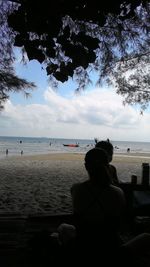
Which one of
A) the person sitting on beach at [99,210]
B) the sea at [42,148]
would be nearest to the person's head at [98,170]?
the person sitting on beach at [99,210]

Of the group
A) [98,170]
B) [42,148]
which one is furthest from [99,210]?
[42,148]

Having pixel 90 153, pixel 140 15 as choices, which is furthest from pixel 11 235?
pixel 140 15

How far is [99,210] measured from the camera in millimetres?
2914

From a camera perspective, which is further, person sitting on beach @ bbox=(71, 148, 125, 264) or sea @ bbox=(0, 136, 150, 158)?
sea @ bbox=(0, 136, 150, 158)

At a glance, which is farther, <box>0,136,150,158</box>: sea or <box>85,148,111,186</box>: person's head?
<box>0,136,150,158</box>: sea

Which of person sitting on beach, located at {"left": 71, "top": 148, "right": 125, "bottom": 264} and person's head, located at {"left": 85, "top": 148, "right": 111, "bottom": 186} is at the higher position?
person's head, located at {"left": 85, "top": 148, "right": 111, "bottom": 186}

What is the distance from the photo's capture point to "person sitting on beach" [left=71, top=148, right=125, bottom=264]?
290 cm

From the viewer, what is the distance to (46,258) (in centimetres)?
374

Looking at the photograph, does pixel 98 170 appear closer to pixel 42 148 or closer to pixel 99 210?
pixel 99 210

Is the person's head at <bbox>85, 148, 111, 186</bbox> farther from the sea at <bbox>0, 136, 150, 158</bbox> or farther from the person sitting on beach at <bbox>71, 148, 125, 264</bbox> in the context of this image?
the sea at <bbox>0, 136, 150, 158</bbox>

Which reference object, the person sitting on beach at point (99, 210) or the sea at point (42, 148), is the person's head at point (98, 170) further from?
the sea at point (42, 148)

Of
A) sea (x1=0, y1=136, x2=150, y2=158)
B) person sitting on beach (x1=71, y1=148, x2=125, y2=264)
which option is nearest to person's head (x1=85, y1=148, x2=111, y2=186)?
person sitting on beach (x1=71, y1=148, x2=125, y2=264)

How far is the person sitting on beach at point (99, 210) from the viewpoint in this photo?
290cm

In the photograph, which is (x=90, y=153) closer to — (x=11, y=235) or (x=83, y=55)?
(x=83, y=55)
